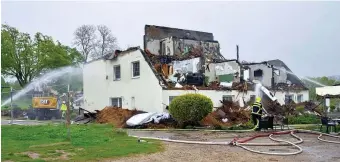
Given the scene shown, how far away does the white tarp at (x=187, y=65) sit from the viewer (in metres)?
26.5

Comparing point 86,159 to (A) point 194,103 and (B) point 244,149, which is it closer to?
(B) point 244,149

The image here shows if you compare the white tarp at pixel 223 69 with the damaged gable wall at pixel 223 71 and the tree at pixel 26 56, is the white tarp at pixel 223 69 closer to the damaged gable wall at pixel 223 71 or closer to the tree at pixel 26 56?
the damaged gable wall at pixel 223 71

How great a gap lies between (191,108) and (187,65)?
8.46 m

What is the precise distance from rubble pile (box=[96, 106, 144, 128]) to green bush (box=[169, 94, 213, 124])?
384cm

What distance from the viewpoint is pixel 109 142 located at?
11.6 meters

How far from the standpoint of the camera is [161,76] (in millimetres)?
23844

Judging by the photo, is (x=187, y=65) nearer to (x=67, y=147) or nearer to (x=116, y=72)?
(x=116, y=72)

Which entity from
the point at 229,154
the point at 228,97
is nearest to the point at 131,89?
the point at 228,97

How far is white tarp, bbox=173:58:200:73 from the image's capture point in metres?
26.5

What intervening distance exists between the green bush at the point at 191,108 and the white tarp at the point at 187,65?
7.64 m

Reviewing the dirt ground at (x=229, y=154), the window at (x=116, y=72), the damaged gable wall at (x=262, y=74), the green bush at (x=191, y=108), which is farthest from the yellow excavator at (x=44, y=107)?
the dirt ground at (x=229, y=154)

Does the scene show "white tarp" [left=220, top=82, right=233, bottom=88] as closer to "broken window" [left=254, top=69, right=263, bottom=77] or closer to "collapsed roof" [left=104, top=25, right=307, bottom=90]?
"collapsed roof" [left=104, top=25, right=307, bottom=90]

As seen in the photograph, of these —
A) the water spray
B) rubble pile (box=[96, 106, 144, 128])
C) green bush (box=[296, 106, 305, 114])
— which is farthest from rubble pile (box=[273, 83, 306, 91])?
the water spray

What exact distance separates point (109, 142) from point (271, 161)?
5158 millimetres
